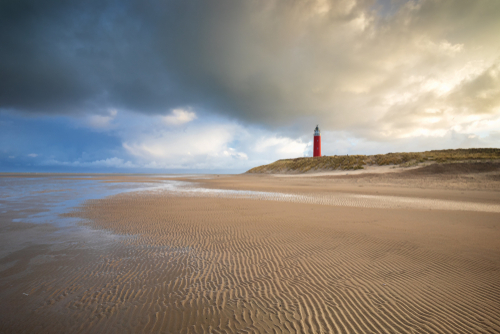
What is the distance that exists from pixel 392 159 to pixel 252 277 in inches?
1571

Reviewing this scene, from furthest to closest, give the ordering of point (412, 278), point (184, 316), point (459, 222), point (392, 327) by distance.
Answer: point (459, 222) < point (412, 278) < point (184, 316) < point (392, 327)

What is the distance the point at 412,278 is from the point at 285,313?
9.15 ft

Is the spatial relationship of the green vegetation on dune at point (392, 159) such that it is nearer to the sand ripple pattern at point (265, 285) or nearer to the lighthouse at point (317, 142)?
the lighthouse at point (317, 142)

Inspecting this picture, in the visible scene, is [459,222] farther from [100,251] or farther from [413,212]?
[100,251]

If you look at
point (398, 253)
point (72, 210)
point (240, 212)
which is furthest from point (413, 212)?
point (72, 210)

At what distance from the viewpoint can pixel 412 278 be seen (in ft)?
13.4

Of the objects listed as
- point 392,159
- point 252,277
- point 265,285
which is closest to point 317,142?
point 392,159

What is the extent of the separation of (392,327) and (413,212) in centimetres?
921

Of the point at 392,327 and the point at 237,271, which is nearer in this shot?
the point at 392,327

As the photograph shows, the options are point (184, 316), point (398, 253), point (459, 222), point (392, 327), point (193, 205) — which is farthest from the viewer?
point (193, 205)

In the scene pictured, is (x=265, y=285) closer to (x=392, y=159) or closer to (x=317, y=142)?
(x=392, y=159)

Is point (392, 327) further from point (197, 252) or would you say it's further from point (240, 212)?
point (240, 212)

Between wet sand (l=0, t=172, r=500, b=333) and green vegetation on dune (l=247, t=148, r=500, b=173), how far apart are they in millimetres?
28786

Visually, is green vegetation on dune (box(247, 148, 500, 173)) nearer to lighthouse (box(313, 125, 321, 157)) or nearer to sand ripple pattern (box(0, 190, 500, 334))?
lighthouse (box(313, 125, 321, 157))
